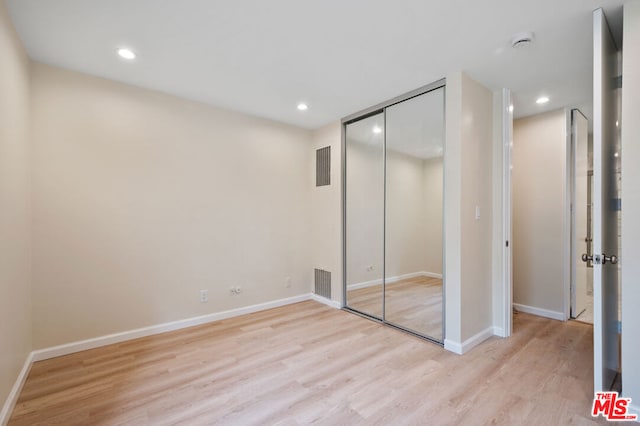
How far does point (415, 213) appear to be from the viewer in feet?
10.7

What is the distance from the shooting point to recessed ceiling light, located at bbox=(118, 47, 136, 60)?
2322 mm

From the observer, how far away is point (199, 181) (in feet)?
11.0

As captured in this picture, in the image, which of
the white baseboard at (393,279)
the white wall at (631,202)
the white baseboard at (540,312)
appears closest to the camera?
the white wall at (631,202)

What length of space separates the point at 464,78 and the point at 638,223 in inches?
67.2

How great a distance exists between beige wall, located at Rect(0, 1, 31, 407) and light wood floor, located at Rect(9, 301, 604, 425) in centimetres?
38

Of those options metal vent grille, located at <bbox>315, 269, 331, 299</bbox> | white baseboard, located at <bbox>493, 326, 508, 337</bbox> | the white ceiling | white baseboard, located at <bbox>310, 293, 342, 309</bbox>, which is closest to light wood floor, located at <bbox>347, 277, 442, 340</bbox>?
white baseboard, located at <bbox>310, 293, 342, 309</bbox>

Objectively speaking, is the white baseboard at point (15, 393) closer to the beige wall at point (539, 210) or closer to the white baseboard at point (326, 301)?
the white baseboard at point (326, 301)

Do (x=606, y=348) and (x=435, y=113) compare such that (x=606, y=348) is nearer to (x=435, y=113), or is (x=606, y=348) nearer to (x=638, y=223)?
(x=638, y=223)

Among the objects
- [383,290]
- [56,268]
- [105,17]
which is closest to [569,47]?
[383,290]

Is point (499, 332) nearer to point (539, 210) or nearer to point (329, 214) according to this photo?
point (539, 210)

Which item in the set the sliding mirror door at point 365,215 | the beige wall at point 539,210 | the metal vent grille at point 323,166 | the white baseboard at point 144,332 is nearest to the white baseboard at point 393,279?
the sliding mirror door at point 365,215

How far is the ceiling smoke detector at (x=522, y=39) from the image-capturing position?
206 centimetres

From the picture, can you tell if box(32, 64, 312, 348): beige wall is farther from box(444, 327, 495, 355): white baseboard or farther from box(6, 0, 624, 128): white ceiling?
box(444, 327, 495, 355): white baseboard

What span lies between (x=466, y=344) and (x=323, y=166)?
110 inches
